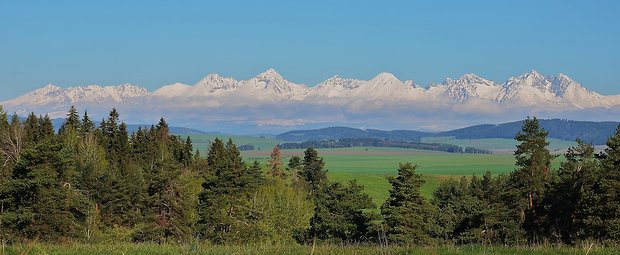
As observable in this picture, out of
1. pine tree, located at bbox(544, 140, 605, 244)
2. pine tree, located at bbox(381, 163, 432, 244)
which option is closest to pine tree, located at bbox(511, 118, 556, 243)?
pine tree, located at bbox(544, 140, 605, 244)

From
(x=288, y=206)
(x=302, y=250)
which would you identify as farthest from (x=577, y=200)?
(x=288, y=206)

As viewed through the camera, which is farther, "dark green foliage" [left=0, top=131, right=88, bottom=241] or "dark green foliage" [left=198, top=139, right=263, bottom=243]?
"dark green foliage" [left=198, top=139, right=263, bottom=243]

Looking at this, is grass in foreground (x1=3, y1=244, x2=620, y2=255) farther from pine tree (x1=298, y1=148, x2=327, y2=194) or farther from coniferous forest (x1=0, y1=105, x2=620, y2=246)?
pine tree (x1=298, y1=148, x2=327, y2=194)

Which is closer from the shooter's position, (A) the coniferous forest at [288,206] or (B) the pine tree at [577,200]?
(B) the pine tree at [577,200]

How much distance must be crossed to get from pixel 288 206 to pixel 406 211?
40.8 meters

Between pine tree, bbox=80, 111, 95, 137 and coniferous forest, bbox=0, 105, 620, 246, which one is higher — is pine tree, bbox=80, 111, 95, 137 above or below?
above

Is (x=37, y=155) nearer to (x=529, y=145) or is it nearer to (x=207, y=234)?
(x=207, y=234)

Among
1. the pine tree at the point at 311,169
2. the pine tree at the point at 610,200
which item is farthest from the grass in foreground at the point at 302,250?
the pine tree at the point at 311,169

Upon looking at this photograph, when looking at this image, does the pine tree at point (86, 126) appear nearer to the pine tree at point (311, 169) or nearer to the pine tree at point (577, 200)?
the pine tree at point (311, 169)

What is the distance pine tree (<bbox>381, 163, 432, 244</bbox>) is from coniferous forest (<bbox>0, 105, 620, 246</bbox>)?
0.12 metres

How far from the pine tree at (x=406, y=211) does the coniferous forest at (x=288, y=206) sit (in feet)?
0.40

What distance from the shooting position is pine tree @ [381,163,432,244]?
67.8m

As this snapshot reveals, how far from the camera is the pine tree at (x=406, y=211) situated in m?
67.8

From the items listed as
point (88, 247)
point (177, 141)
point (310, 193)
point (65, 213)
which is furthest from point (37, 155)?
point (177, 141)
